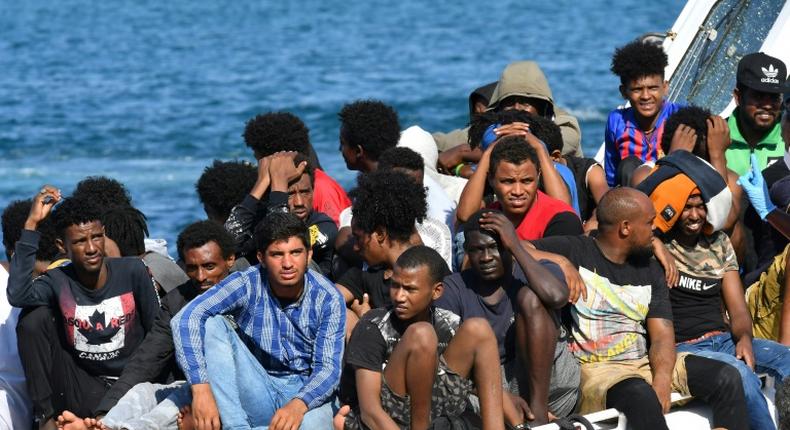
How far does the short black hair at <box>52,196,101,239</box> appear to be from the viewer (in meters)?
7.43

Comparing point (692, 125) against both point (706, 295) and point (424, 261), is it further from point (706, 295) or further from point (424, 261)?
point (424, 261)

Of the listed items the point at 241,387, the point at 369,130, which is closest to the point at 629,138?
the point at 369,130

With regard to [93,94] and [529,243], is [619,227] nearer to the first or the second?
[529,243]

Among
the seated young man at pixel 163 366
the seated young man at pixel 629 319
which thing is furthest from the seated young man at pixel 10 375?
the seated young man at pixel 629 319

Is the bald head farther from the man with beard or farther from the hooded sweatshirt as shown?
the hooded sweatshirt

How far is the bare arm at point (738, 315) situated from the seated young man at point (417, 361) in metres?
1.52

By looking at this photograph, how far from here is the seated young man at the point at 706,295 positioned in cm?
760

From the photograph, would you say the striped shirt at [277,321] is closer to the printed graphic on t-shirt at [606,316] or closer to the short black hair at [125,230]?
the printed graphic on t-shirt at [606,316]

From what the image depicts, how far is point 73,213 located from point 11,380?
40.8 inches

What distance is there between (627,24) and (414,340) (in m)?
51.7

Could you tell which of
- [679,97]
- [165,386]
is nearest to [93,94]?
[679,97]

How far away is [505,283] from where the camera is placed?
7.18 metres

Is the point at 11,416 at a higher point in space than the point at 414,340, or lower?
lower

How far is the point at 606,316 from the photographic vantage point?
7.36 m
